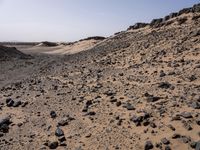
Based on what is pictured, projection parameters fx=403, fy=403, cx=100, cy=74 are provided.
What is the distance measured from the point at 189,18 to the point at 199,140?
17.5 m

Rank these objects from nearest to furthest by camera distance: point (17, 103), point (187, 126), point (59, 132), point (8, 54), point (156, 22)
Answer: point (187, 126), point (59, 132), point (17, 103), point (156, 22), point (8, 54)

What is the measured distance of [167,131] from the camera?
1041 centimetres

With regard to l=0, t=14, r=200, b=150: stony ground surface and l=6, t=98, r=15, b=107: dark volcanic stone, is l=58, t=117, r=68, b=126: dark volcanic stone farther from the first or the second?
l=6, t=98, r=15, b=107: dark volcanic stone

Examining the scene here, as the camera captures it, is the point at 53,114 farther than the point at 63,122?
Yes

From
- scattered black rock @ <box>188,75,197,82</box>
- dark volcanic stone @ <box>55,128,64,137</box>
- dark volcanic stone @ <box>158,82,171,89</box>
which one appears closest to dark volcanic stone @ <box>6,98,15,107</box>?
dark volcanic stone @ <box>55,128,64,137</box>

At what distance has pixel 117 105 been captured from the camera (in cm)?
1308

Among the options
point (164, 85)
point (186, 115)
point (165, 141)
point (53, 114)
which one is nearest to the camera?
point (165, 141)

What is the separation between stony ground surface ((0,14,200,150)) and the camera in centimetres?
1058

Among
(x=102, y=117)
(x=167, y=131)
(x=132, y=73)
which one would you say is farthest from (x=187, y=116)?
(x=132, y=73)

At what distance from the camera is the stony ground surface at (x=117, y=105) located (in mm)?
10578

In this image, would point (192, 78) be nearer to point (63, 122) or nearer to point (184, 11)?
point (63, 122)

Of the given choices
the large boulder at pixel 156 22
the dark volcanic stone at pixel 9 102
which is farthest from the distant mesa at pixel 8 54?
the dark volcanic stone at pixel 9 102

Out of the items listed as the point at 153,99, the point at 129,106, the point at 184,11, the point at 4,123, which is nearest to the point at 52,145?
the point at 129,106

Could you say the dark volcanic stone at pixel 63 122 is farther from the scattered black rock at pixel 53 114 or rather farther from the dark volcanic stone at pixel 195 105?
the dark volcanic stone at pixel 195 105
